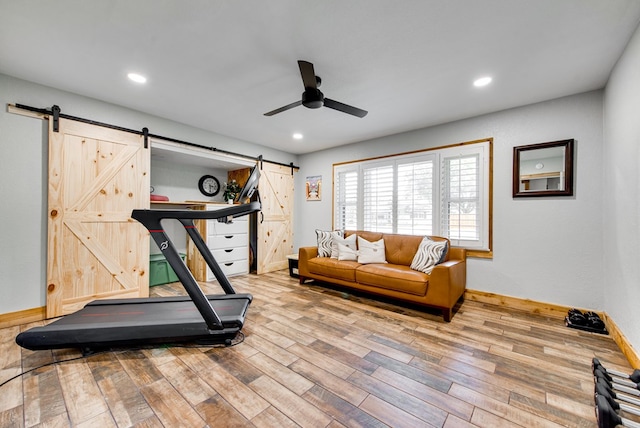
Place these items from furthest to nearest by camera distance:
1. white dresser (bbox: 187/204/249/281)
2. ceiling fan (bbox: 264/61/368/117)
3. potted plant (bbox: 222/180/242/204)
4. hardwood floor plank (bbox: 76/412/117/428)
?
potted plant (bbox: 222/180/242/204) < white dresser (bbox: 187/204/249/281) < ceiling fan (bbox: 264/61/368/117) < hardwood floor plank (bbox: 76/412/117/428)

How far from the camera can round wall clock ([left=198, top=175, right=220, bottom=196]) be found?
5270 millimetres

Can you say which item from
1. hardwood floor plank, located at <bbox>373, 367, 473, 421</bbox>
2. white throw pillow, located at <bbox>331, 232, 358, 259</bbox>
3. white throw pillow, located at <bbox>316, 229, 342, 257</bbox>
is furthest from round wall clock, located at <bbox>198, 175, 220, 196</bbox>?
hardwood floor plank, located at <bbox>373, 367, 473, 421</bbox>

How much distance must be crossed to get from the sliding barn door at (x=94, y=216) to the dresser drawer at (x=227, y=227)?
3.80 feet

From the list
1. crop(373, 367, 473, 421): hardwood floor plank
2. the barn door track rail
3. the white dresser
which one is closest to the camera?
crop(373, 367, 473, 421): hardwood floor plank

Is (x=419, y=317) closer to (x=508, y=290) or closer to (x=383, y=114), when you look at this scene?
(x=508, y=290)

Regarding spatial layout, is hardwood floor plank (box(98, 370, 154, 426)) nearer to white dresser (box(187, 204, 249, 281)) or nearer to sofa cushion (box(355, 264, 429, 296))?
sofa cushion (box(355, 264, 429, 296))

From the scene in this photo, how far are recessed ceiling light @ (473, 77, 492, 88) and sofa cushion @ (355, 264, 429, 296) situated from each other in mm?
2252

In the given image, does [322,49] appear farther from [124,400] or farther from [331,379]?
[124,400]

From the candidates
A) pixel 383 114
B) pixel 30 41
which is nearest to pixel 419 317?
pixel 383 114

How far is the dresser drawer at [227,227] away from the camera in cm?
459

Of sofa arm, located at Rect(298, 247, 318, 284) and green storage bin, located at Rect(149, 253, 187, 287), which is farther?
sofa arm, located at Rect(298, 247, 318, 284)

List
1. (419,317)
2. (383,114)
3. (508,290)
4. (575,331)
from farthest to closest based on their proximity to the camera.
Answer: (383,114) → (508,290) → (419,317) → (575,331)

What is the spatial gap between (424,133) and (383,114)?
953mm

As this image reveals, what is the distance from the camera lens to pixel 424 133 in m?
4.12
